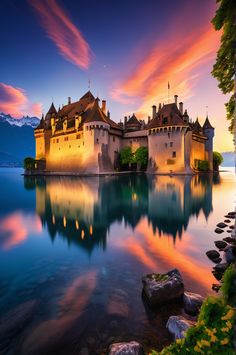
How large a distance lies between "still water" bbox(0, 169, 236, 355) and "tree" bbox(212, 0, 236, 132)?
4.71 m

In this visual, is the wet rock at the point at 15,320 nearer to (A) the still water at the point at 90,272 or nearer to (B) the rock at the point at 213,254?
(A) the still water at the point at 90,272

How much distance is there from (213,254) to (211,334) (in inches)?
220

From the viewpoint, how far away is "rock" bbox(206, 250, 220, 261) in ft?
21.8

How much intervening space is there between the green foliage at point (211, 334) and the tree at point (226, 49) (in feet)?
11.3

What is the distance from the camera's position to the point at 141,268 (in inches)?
236

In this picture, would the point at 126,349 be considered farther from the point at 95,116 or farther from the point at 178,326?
the point at 95,116

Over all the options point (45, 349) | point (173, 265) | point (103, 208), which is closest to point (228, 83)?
point (173, 265)

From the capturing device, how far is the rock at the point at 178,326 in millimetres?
3184

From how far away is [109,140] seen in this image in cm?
4772

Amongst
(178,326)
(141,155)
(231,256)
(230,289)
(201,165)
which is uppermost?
(141,155)

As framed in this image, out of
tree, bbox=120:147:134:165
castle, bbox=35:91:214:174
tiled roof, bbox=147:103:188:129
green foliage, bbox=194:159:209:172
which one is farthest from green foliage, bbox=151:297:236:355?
green foliage, bbox=194:159:209:172

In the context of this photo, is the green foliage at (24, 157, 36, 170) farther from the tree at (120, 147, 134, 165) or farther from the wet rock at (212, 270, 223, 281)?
the wet rock at (212, 270, 223, 281)

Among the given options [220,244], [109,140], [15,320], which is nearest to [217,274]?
[220,244]

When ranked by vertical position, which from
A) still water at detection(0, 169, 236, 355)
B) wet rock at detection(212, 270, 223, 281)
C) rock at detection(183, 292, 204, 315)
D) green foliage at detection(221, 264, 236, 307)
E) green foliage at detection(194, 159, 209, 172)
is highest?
green foliage at detection(194, 159, 209, 172)
